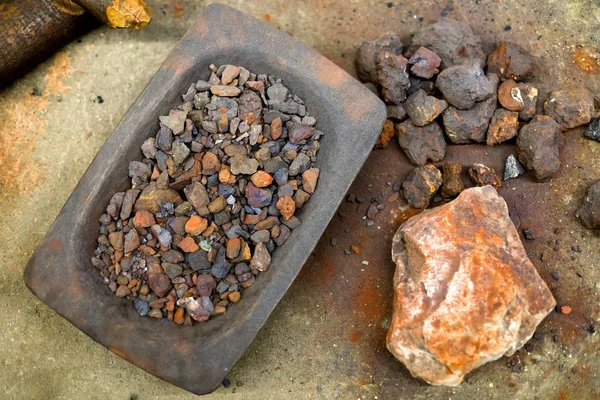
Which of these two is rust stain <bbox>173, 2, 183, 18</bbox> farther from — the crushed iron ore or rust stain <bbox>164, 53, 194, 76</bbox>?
the crushed iron ore

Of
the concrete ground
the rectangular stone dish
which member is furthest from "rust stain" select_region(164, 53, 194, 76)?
the concrete ground

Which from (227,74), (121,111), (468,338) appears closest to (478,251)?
(468,338)

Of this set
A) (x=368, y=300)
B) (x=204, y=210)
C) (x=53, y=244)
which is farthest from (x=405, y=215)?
(x=53, y=244)

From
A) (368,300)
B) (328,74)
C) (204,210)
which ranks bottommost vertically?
(368,300)

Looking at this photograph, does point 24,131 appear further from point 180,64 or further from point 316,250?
point 316,250

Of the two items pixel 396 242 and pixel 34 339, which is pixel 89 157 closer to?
pixel 34 339

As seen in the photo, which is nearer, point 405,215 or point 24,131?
point 405,215
